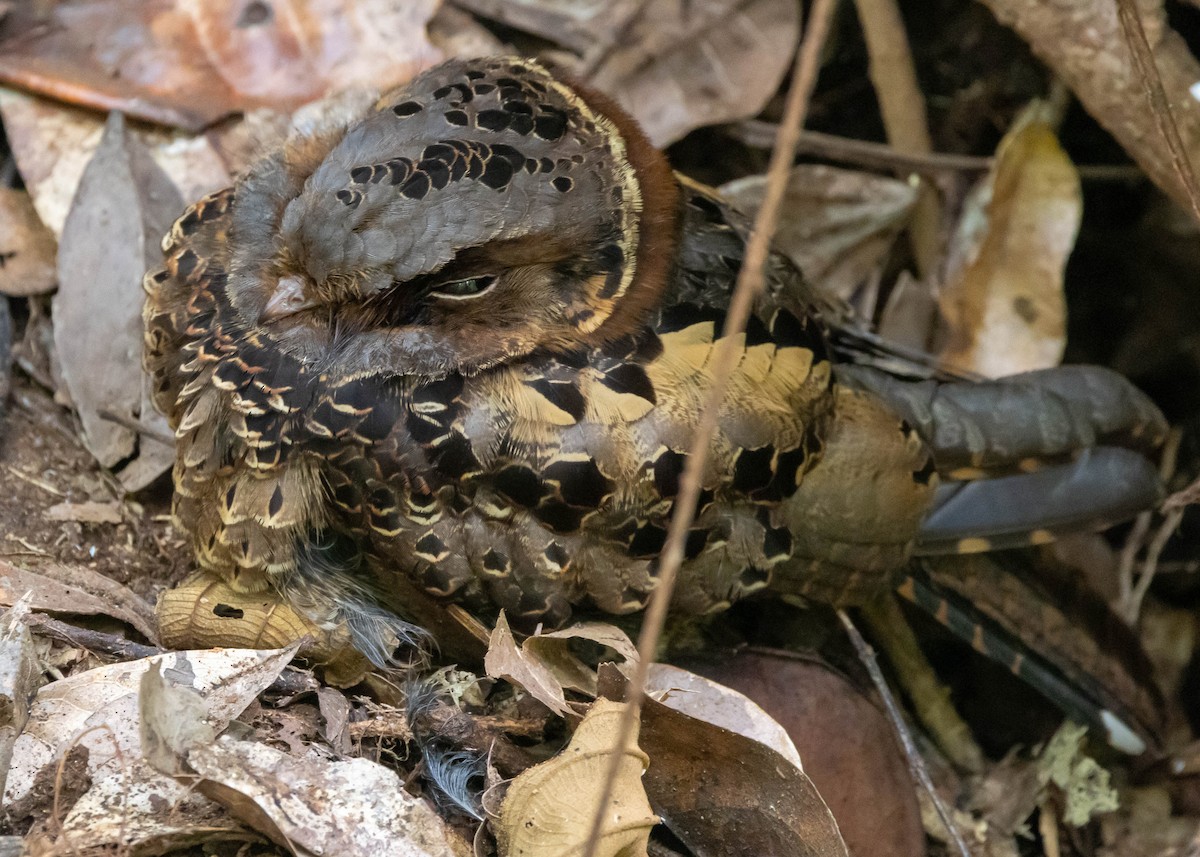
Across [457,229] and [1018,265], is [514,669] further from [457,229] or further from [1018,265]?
[1018,265]

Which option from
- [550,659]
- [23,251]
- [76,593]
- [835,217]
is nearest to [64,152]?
[23,251]

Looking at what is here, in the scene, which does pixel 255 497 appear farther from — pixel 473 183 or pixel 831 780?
pixel 831 780

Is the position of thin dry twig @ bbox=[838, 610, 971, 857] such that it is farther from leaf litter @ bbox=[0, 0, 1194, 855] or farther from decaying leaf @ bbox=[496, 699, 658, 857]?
decaying leaf @ bbox=[496, 699, 658, 857]

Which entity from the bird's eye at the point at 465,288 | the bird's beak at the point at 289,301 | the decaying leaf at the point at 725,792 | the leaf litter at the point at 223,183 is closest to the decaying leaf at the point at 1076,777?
the leaf litter at the point at 223,183

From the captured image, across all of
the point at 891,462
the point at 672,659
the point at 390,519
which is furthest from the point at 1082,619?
the point at 390,519

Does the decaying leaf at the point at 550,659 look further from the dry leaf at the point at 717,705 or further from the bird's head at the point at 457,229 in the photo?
the bird's head at the point at 457,229

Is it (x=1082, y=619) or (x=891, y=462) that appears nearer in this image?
(x=891, y=462)
